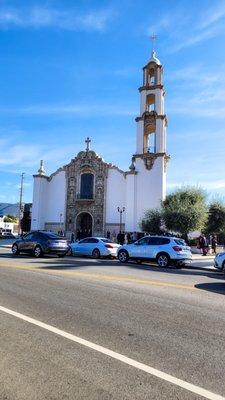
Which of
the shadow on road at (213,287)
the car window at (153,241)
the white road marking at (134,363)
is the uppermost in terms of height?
the car window at (153,241)

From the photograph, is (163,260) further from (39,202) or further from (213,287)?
(39,202)

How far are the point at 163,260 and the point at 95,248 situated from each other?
6348mm

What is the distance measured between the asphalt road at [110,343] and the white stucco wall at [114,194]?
43.9m

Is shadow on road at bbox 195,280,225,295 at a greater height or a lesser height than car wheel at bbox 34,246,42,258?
lesser

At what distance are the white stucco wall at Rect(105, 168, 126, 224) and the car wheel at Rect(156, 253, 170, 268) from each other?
109 ft

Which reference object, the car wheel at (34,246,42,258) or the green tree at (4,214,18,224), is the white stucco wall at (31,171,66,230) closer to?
the car wheel at (34,246,42,258)

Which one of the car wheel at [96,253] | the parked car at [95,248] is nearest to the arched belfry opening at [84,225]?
the parked car at [95,248]

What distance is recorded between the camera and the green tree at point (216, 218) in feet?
163

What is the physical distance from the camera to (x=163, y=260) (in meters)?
21.0

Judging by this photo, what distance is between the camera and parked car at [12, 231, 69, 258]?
23.4 metres

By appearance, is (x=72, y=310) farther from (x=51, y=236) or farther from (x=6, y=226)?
(x=6, y=226)

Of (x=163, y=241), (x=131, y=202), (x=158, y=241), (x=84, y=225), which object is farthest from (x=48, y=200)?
(x=163, y=241)

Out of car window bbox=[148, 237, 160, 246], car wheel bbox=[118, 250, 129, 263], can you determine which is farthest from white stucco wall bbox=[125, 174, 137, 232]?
car window bbox=[148, 237, 160, 246]

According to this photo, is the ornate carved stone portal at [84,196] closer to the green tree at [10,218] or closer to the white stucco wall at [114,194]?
the white stucco wall at [114,194]
